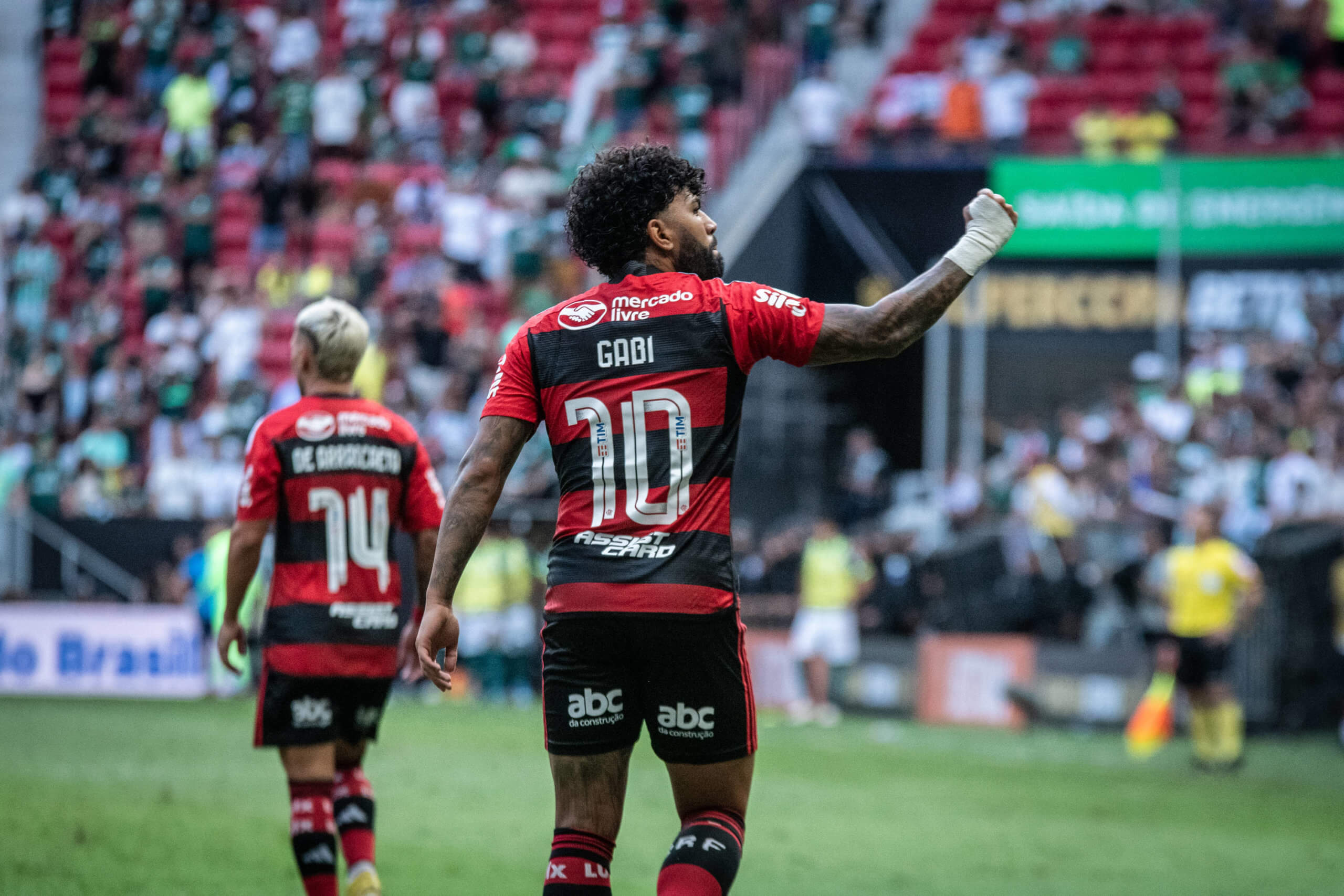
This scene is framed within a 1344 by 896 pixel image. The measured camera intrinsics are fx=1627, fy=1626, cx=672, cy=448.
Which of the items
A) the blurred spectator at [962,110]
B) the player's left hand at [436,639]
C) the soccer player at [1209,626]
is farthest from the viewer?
the blurred spectator at [962,110]

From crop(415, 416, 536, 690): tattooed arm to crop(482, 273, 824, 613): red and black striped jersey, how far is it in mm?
153

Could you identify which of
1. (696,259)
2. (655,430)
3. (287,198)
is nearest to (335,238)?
(287,198)

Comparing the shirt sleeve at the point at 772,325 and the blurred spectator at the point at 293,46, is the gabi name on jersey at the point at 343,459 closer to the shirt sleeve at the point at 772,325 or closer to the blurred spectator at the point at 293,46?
the shirt sleeve at the point at 772,325

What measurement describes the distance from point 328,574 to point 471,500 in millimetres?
1951

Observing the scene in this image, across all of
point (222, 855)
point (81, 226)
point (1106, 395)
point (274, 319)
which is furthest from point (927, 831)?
point (81, 226)

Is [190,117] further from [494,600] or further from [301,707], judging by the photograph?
[301,707]

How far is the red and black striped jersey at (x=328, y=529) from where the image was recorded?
5.91 m

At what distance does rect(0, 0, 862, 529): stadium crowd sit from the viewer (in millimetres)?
20484

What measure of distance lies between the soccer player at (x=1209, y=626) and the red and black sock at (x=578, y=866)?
35.1 feet

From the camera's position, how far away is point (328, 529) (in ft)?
19.6

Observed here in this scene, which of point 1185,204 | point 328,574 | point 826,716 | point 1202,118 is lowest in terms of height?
point 826,716

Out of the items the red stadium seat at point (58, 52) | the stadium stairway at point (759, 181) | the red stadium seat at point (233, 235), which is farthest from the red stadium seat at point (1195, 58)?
the red stadium seat at point (58, 52)

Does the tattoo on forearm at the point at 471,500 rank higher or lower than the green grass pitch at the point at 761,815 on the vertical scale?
higher

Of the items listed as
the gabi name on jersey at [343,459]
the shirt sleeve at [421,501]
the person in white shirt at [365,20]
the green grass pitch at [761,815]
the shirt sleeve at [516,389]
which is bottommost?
the green grass pitch at [761,815]
